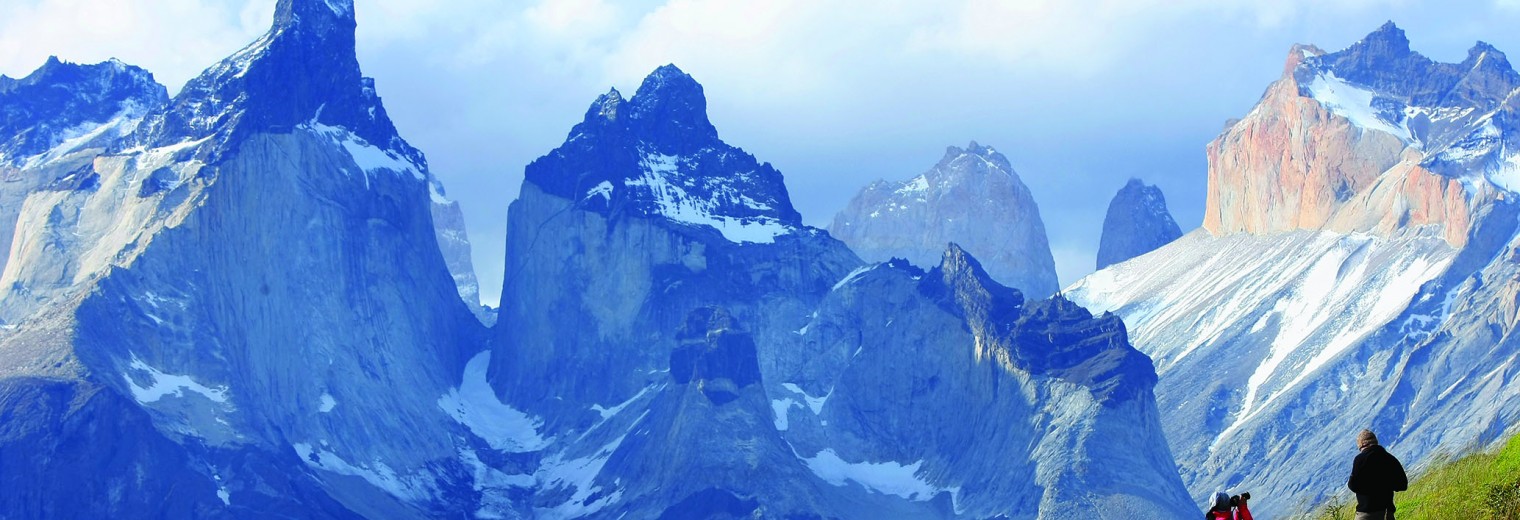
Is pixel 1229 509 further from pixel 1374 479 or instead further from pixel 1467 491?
pixel 1467 491

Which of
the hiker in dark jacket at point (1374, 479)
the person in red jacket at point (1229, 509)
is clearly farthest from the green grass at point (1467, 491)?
the person in red jacket at point (1229, 509)

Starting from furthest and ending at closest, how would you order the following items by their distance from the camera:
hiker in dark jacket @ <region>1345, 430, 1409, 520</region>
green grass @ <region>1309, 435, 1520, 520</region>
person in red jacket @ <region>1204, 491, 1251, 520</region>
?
green grass @ <region>1309, 435, 1520, 520</region>, person in red jacket @ <region>1204, 491, 1251, 520</region>, hiker in dark jacket @ <region>1345, 430, 1409, 520</region>

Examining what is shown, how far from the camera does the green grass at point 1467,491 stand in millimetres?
46656

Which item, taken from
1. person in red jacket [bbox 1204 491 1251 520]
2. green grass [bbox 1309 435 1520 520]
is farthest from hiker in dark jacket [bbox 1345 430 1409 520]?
green grass [bbox 1309 435 1520 520]

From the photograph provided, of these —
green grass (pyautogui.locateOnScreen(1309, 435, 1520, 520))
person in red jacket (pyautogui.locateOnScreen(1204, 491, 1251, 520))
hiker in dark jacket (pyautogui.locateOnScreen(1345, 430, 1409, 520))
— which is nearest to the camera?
hiker in dark jacket (pyautogui.locateOnScreen(1345, 430, 1409, 520))

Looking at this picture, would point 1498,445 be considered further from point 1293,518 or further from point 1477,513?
point 1477,513

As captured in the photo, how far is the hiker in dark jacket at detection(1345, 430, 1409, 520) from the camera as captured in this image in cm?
4422

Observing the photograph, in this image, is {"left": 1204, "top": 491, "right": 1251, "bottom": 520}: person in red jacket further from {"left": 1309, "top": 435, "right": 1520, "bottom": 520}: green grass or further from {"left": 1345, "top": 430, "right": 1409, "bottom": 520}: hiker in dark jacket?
{"left": 1309, "top": 435, "right": 1520, "bottom": 520}: green grass

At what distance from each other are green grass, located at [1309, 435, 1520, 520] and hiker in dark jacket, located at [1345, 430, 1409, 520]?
8.88 ft

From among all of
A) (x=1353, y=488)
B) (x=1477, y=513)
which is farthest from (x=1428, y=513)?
(x=1353, y=488)

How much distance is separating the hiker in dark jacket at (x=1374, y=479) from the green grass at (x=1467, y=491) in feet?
8.88

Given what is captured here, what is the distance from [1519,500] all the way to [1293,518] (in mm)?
11211

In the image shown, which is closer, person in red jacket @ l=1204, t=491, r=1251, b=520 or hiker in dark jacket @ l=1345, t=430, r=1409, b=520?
hiker in dark jacket @ l=1345, t=430, r=1409, b=520

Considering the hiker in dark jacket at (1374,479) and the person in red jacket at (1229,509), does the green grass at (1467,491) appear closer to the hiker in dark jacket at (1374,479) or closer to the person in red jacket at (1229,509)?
the hiker in dark jacket at (1374,479)
